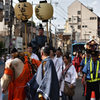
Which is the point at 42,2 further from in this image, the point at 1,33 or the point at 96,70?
the point at 1,33

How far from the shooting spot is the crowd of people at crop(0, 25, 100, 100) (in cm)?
460

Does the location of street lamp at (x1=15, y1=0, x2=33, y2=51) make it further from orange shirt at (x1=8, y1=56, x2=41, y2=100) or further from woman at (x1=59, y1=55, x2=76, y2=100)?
orange shirt at (x1=8, y1=56, x2=41, y2=100)

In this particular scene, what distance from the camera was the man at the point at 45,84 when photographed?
14.9 ft

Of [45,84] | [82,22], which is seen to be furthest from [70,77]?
[82,22]

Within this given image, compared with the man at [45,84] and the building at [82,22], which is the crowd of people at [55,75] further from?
the building at [82,22]

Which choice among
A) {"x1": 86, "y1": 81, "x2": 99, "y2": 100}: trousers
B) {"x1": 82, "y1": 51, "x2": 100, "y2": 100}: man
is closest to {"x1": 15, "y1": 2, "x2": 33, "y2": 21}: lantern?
{"x1": 82, "y1": 51, "x2": 100, "y2": 100}: man

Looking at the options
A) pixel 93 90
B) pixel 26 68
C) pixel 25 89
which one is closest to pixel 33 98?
pixel 25 89

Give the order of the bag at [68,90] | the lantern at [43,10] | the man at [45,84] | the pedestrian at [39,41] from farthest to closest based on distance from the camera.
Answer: the pedestrian at [39,41], the lantern at [43,10], the bag at [68,90], the man at [45,84]

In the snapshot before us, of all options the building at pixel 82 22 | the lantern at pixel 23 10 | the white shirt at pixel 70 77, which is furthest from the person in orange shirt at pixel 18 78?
the building at pixel 82 22

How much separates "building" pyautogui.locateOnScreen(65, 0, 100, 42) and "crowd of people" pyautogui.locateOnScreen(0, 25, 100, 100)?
211 ft

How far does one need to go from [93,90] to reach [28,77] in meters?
2.51

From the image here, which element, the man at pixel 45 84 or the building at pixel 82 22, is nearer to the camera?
the man at pixel 45 84

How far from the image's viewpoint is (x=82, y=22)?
74312 mm

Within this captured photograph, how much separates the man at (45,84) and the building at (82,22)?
223ft
